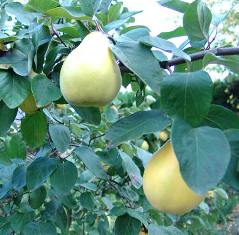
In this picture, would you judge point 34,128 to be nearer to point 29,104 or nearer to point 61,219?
point 29,104

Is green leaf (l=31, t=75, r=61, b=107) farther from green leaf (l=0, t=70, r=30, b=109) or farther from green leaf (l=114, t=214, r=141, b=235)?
green leaf (l=114, t=214, r=141, b=235)

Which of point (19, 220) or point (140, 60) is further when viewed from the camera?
point (19, 220)

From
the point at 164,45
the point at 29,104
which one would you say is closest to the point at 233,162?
the point at 164,45

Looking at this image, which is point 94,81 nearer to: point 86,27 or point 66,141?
point 86,27

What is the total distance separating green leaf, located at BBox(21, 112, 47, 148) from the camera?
0.96 metres

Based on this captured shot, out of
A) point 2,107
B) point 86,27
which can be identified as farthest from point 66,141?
point 86,27

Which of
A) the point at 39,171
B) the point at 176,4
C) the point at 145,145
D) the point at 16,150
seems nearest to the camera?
the point at 176,4

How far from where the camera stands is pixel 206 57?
0.65 meters

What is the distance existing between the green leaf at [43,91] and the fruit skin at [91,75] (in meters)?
0.09

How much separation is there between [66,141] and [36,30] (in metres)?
0.37

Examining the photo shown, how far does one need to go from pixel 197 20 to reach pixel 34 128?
421 millimetres

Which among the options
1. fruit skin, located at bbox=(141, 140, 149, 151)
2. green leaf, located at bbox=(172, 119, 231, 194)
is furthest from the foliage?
fruit skin, located at bbox=(141, 140, 149, 151)

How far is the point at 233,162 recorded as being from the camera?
2.15ft

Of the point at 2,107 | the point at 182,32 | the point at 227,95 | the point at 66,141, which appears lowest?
the point at 227,95
